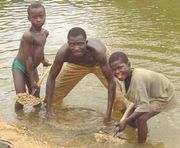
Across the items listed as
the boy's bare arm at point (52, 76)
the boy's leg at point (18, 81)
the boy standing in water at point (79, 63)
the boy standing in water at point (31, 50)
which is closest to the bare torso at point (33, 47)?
the boy standing in water at point (31, 50)

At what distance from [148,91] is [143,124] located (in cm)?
44

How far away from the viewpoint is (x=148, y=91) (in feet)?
19.3

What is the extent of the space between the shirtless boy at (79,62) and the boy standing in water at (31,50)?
42cm

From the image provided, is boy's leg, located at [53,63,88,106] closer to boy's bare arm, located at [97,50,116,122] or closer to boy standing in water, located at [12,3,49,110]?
boy standing in water, located at [12,3,49,110]

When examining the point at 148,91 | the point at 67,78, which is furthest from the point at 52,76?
the point at 148,91

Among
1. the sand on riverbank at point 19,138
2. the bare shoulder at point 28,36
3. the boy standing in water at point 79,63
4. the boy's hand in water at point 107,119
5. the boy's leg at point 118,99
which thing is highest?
the bare shoulder at point 28,36

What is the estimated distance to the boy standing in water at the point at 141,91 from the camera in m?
5.62

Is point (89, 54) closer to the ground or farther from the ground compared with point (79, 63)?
farther from the ground

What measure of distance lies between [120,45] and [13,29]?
Result: 133 inches

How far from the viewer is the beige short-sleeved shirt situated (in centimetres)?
565

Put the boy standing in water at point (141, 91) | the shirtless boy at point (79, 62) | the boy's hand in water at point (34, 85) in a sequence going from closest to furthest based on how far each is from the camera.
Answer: the boy standing in water at point (141, 91), the shirtless boy at point (79, 62), the boy's hand in water at point (34, 85)

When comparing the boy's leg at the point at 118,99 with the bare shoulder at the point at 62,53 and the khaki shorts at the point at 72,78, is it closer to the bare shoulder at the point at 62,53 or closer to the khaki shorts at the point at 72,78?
the khaki shorts at the point at 72,78

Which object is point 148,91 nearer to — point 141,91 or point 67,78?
point 141,91

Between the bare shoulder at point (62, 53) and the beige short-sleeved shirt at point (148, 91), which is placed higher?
the bare shoulder at point (62, 53)
